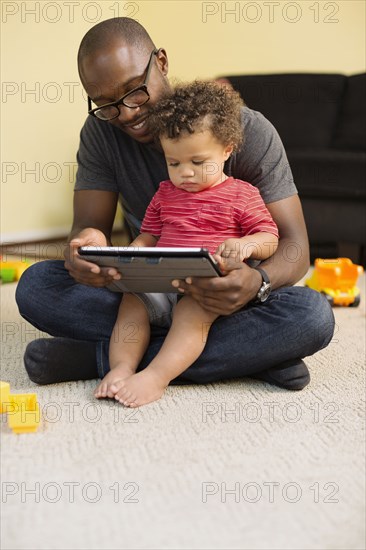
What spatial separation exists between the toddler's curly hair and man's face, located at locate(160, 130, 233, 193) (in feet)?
0.04

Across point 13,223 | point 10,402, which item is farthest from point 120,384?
point 13,223

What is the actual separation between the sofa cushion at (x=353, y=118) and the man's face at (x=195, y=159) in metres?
2.03

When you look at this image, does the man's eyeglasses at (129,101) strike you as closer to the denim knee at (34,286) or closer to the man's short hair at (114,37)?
the man's short hair at (114,37)

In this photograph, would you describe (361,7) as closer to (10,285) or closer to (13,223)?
(13,223)

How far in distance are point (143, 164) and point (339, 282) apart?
0.96 meters

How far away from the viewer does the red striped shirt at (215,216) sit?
61.9 inches

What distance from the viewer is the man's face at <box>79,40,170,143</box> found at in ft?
5.38

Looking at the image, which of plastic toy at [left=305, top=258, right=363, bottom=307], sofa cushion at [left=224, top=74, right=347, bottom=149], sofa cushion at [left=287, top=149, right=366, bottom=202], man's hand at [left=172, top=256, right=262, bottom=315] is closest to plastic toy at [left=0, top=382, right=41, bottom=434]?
man's hand at [left=172, top=256, right=262, bottom=315]

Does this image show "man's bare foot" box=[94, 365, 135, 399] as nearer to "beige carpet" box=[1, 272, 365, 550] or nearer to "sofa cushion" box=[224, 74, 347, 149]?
"beige carpet" box=[1, 272, 365, 550]

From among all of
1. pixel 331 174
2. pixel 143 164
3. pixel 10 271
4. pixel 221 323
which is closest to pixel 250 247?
pixel 221 323

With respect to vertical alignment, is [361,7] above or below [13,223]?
above

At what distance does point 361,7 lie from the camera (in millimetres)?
3705

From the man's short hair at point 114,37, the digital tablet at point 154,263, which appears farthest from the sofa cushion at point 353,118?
the digital tablet at point 154,263

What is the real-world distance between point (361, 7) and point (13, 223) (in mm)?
1951
